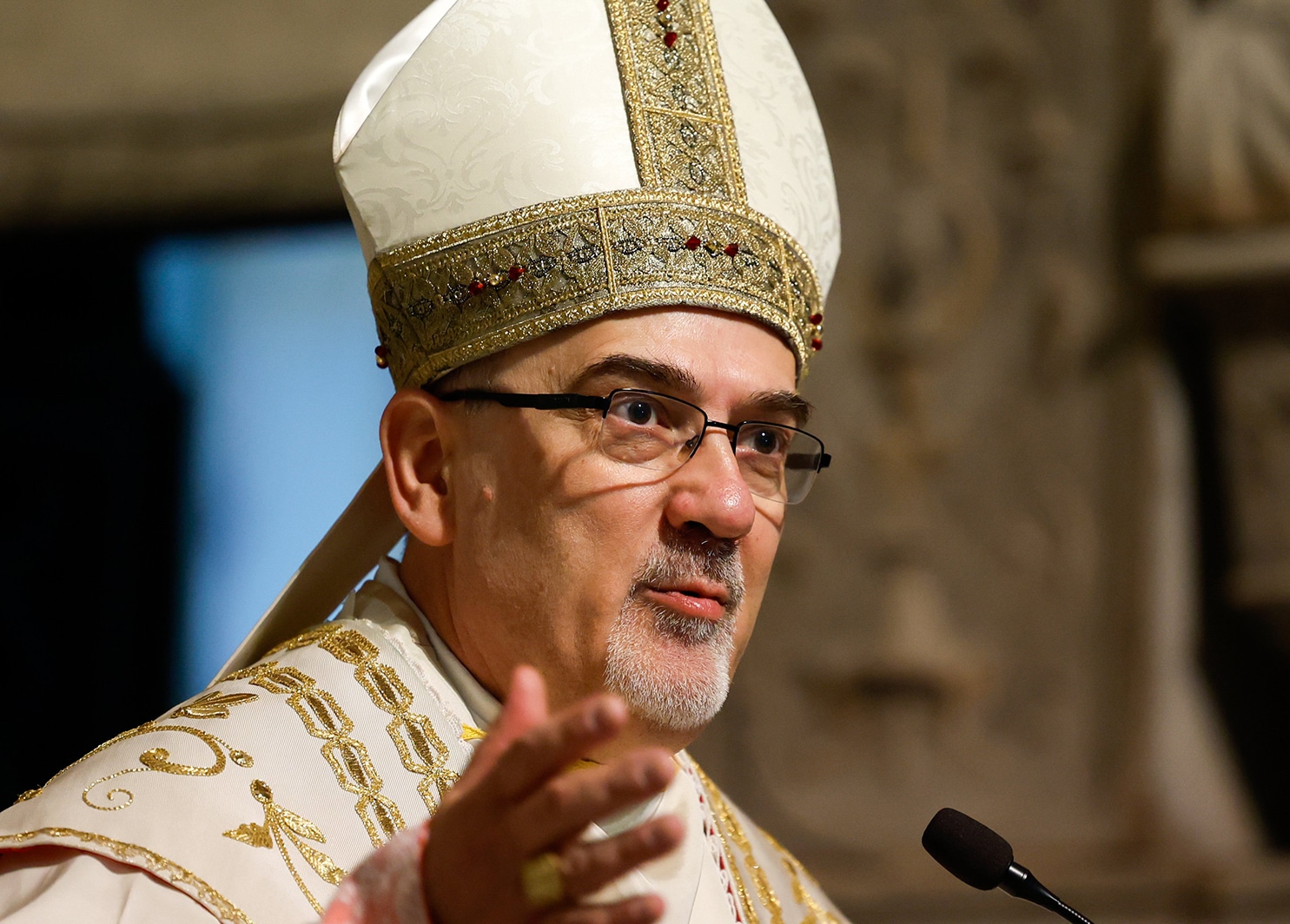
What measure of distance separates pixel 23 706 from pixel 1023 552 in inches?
126

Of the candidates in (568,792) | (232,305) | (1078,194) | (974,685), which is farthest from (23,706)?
(568,792)

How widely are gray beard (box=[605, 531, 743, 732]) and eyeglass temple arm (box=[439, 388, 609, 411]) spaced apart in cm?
21

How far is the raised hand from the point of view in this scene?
1.11m

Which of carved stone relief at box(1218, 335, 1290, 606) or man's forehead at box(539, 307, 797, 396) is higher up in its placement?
carved stone relief at box(1218, 335, 1290, 606)

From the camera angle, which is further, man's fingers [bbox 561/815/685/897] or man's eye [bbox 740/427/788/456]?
man's eye [bbox 740/427/788/456]

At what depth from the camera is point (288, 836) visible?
1739mm

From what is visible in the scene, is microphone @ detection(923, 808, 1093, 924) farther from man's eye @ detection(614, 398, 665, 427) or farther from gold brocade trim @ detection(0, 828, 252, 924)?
gold brocade trim @ detection(0, 828, 252, 924)

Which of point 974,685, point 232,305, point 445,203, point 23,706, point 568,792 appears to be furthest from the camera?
point 232,305

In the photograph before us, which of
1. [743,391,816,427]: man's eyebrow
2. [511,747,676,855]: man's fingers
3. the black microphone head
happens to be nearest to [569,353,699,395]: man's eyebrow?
[743,391,816,427]: man's eyebrow

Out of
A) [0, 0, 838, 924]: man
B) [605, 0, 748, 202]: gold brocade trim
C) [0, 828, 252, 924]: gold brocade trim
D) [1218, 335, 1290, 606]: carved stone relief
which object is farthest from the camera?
[1218, 335, 1290, 606]: carved stone relief

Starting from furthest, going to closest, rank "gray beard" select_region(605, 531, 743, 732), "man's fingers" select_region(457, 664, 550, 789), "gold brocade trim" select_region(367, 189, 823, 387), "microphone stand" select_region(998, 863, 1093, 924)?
"gold brocade trim" select_region(367, 189, 823, 387) → "gray beard" select_region(605, 531, 743, 732) → "microphone stand" select_region(998, 863, 1093, 924) → "man's fingers" select_region(457, 664, 550, 789)

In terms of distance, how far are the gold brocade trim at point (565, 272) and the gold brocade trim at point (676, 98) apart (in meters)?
0.04

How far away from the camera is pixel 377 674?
2045 mm

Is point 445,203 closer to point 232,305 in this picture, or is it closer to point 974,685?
point 974,685
